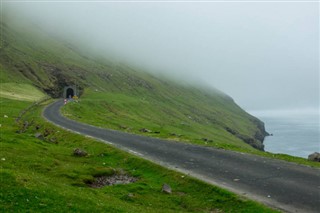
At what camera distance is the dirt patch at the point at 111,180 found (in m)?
30.4

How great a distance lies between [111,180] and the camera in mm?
31844

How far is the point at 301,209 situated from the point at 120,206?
11.5m

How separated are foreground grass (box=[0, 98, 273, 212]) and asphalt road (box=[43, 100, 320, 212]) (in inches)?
68.8

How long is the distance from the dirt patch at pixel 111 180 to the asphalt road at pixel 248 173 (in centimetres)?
440

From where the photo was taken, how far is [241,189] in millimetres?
26047

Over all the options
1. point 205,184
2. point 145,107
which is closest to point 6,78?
point 145,107

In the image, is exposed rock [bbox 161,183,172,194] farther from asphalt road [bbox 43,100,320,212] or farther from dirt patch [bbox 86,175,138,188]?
dirt patch [bbox 86,175,138,188]

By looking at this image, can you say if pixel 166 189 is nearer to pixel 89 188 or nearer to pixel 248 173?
pixel 89 188

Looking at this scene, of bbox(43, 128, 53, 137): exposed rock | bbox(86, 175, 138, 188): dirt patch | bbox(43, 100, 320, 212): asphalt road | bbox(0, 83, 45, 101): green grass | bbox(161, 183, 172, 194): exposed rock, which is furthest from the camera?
bbox(0, 83, 45, 101): green grass

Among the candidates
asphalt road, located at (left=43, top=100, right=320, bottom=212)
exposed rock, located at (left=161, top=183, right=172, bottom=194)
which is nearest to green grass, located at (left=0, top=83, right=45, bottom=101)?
asphalt road, located at (left=43, top=100, right=320, bottom=212)

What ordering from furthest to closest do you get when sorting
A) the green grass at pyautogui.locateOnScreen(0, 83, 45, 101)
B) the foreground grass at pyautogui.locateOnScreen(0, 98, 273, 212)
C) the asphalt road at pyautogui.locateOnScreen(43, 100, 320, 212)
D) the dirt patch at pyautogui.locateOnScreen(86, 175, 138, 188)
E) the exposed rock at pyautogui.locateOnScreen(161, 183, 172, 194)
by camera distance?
the green grass at pyautogui.locateOnScreen(0, 83, 45, 101) < the dirt patch at pyautogui.locateOnScreen(86, 175, 138, 188) < the exposed rock at pyautogui.locateOnScreen(161, 183, 172, 194) < the asphalt road at pyautogui.locateOnScreen(43, 100, 320, 212) < the foreground grass at pyautogui.locateOnScreen(0, 98, 273, 212)

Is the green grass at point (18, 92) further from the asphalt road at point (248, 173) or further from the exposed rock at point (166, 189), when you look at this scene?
the exposed rock at point (166, 189)

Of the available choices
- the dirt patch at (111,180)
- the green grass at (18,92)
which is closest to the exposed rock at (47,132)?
the dirt patch at (111,180)

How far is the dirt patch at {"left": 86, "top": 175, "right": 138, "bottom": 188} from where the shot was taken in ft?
99.6
